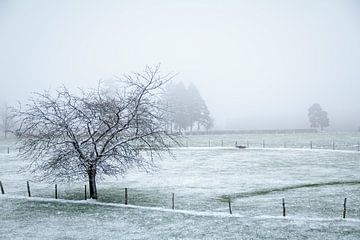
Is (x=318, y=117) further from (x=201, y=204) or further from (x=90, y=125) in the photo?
(x=90, y=125)

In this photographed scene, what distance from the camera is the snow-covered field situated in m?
19.1

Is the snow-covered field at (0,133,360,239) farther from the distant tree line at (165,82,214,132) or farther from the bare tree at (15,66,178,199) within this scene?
the distant tree line at (165,82,214,132)

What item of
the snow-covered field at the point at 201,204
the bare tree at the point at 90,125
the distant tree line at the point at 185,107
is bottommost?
the snow-covered field at the point at 201,204

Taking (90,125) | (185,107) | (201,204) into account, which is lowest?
(201,204)

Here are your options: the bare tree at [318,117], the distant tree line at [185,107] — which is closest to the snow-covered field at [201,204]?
the distant tree line at [185,107]

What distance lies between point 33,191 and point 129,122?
11494 mm

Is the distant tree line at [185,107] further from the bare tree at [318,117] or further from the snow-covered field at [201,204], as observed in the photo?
the snow-covered field at [201,204]

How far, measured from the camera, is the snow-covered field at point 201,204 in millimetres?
19062

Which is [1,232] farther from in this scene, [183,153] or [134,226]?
[183,153]

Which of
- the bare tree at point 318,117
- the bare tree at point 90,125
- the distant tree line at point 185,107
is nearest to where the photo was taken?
the bare tree at point 90,125

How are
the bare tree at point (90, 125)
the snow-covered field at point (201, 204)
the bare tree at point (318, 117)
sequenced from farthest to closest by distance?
the bare tree at point (318, 117)
the bare tree at point (90, 125)
the snow-covered field at point (201, 204)

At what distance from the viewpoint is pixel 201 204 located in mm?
25828

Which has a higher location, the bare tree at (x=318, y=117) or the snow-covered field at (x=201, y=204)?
the bare tree at (x=318, y=117)

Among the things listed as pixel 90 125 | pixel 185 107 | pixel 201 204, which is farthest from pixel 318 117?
pixel 90 125
